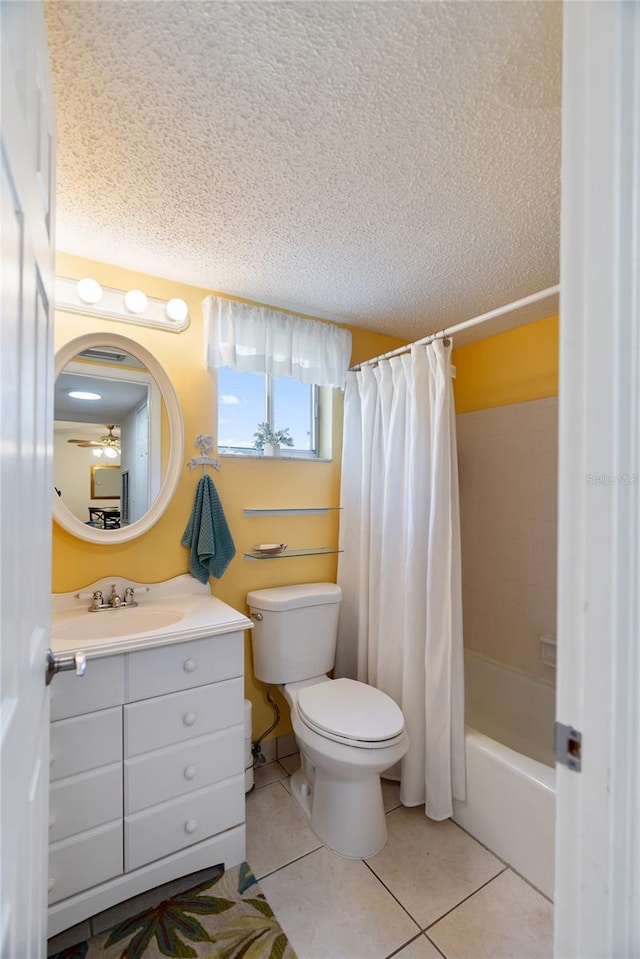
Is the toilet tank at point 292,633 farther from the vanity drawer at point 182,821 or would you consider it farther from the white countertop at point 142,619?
the vanity drawer at point 182,821

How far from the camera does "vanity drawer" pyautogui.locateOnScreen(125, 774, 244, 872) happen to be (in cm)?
132

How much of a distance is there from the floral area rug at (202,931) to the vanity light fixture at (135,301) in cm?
212

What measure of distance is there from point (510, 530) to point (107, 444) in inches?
81.1

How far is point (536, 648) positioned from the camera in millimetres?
2152

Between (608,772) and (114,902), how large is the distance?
1558 mm

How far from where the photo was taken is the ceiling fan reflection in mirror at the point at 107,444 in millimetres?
1714

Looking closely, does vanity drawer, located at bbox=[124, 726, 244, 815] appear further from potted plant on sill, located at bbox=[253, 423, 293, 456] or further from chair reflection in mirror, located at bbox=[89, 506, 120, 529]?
potted plant on sill, located at bbox=[253, 423, 293, 456]

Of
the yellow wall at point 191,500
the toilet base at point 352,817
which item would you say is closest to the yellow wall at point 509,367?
the yellow wall at point 191,500

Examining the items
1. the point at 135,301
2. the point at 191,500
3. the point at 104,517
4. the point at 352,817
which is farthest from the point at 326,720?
the point at 135,301

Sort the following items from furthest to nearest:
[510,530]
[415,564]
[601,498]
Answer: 1. [510,530]
2. [415,564]
3. [601,498]

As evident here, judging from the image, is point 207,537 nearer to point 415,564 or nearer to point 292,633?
point 292,633

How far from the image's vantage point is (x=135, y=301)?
172 cm

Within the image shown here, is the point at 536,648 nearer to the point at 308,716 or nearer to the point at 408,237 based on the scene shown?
the point at 308,716

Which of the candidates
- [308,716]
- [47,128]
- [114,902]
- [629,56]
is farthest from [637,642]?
[114,902]
